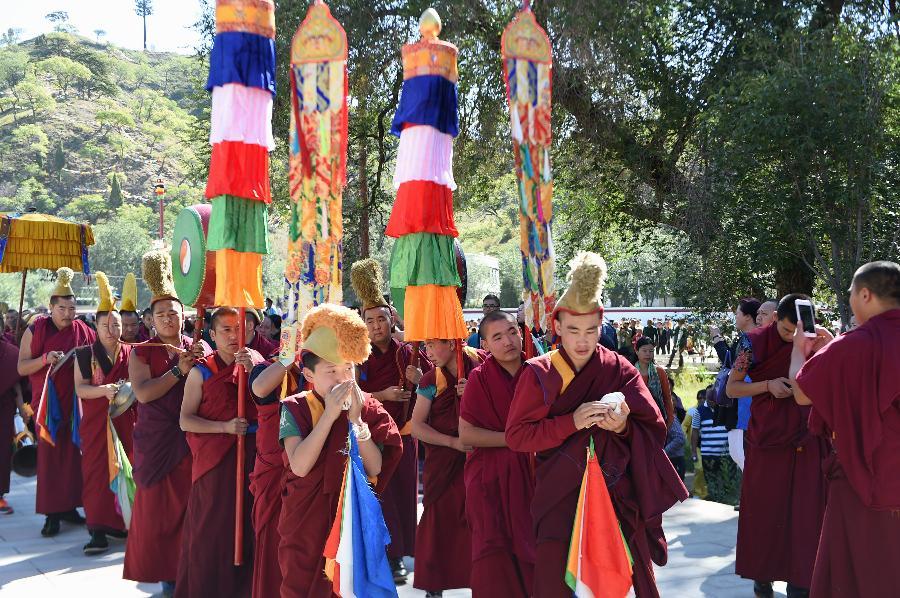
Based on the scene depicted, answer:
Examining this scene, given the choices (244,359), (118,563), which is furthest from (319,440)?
(118,563)

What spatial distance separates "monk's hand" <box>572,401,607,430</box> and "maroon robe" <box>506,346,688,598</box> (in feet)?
0.44

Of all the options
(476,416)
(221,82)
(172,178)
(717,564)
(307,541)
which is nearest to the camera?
(307,541)

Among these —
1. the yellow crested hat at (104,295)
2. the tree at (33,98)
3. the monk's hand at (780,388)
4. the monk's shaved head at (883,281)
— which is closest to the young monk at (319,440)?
the monk's shaved head at (883,281)

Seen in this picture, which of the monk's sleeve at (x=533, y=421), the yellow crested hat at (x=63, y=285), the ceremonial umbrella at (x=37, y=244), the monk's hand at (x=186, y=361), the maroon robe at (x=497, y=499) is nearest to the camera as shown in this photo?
the monk's sleeve at (x=533, y=421)

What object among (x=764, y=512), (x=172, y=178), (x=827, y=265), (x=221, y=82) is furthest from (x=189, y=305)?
(x=172, y=178)

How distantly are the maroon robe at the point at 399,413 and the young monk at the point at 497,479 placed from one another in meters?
1.88

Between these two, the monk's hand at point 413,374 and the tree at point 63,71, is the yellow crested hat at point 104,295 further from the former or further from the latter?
the tree at point 63,71

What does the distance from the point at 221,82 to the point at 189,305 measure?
4.49 feet

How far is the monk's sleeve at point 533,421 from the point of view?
12.5ft

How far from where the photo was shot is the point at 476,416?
475 centimetres

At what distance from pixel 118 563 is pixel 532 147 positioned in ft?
14.4

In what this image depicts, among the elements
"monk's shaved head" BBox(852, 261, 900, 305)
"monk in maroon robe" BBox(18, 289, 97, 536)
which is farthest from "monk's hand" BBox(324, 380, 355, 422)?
"monk in maroon robe" BBox(18, 289, 97, 536)

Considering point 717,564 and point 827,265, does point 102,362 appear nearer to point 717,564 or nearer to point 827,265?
point 717,564

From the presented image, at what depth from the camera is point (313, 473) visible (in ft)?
13.2
